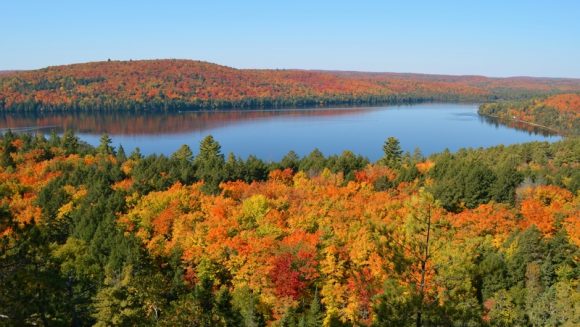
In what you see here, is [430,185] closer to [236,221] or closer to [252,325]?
[236,221]

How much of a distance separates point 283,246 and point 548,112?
147 m

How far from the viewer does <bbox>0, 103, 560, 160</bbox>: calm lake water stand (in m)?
94.4

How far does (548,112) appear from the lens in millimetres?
151500

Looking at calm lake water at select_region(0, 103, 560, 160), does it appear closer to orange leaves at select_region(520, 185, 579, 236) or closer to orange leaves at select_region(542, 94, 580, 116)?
orange leaves at select_region(542, 94, 580, 116)

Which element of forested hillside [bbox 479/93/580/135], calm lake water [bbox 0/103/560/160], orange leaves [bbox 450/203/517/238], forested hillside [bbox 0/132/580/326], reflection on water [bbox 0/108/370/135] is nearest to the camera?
forested hillside [bbox 0/132/580/326]

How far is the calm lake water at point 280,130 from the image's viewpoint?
94438 millimetres

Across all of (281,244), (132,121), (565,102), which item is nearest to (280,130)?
(132,121)

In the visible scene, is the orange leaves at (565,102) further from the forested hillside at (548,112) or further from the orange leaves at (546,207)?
the orange leaves at (546,207)

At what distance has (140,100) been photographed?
166 metres

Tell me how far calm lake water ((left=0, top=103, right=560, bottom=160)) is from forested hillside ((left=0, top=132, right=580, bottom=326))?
131ft

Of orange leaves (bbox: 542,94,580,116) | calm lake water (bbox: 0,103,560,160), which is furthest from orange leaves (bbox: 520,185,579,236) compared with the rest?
orange leaves (bbox: 542,94,580,116)

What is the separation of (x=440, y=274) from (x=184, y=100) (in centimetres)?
17013

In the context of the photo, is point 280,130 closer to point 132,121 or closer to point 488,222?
point 132,121

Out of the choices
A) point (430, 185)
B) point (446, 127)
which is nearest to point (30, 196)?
point (430, 185)
